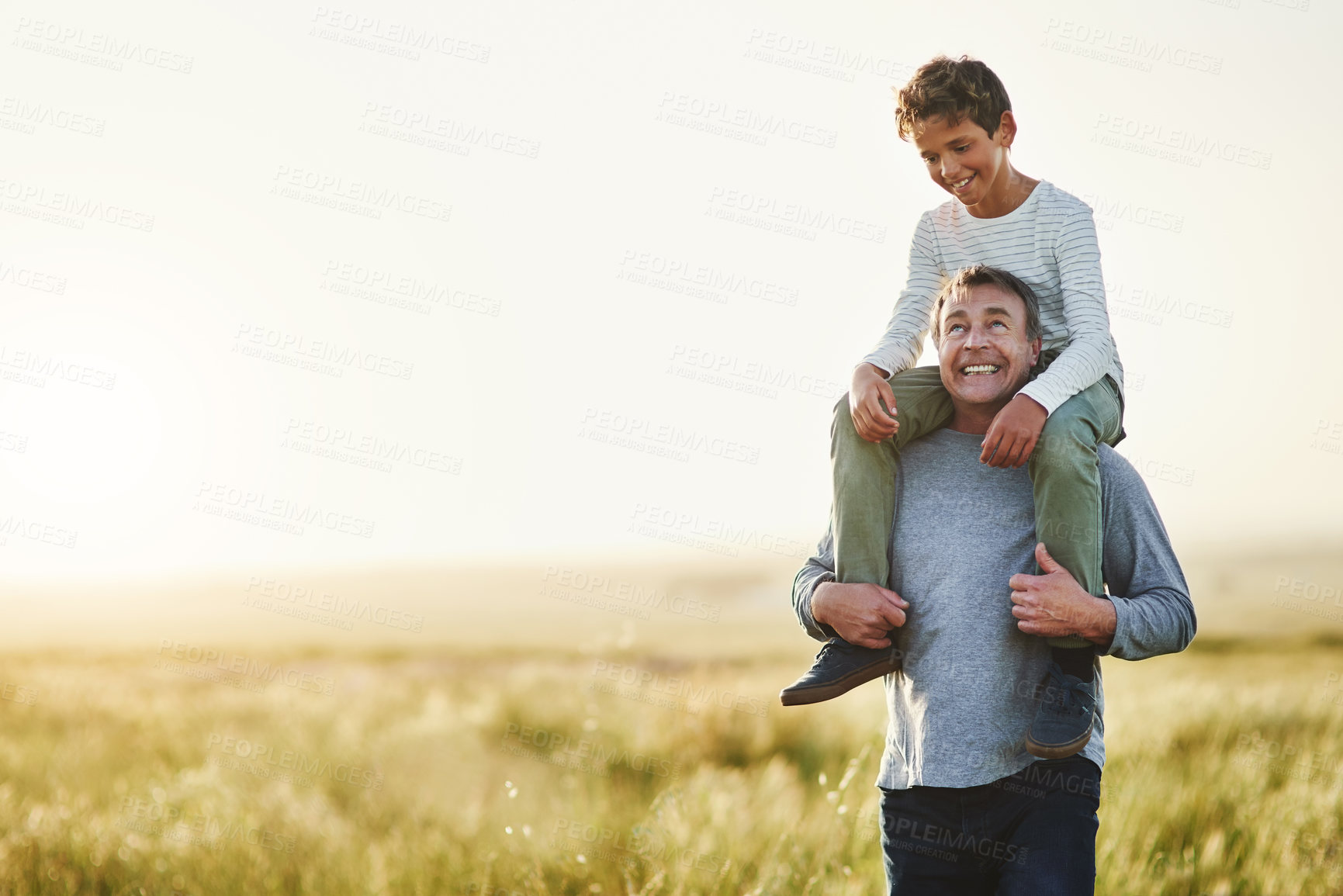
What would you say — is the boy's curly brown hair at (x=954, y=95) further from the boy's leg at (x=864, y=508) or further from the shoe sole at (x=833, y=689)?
the shoe sole at (x=833, y=689)

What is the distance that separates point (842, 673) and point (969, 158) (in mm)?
1659

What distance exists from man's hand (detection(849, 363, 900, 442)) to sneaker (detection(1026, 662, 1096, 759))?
0.77 meters

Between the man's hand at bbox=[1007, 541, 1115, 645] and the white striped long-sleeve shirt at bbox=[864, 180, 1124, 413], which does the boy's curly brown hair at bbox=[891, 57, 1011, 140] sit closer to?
the white striped long-sleeve shirt at bbox=[864, 180, 1124, 413]

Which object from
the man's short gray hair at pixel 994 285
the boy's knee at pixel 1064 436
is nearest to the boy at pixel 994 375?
the boy's knee at pixel 1064 436

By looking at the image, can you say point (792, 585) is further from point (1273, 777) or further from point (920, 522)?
point (1273, 777)

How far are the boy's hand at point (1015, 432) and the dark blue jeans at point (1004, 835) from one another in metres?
0.79

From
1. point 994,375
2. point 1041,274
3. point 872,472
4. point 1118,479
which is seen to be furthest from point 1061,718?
point 1041,274

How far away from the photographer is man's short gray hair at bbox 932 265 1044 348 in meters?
2.91

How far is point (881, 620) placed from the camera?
2785 mm

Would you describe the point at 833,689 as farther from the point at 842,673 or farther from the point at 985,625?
the point at 985,625

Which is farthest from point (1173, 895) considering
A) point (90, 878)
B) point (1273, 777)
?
point (90, 878)

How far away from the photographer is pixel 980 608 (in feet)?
9.10

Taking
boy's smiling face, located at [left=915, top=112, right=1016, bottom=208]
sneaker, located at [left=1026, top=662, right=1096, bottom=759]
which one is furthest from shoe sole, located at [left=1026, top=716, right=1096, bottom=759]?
boy's smiling face, located at [left=915, top=112, right=1016, bottom=208]

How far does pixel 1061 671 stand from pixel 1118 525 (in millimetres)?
440
